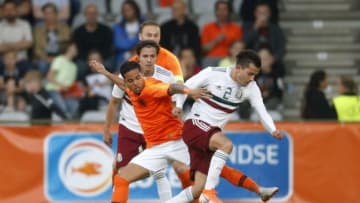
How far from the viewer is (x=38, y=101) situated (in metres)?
19.0

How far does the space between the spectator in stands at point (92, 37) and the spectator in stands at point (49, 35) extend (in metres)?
0.26

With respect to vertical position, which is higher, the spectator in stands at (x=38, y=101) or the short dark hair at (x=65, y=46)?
the short dark hair at (x=65, y=46)

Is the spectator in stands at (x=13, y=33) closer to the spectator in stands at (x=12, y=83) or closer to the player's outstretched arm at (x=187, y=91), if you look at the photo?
the spectator in stands at (x=12, y=83)

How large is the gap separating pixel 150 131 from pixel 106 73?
0.82 meters

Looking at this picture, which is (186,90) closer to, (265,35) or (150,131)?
(150,131)

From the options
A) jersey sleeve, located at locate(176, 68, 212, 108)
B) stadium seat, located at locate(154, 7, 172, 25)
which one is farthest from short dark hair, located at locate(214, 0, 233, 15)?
jersey sleeve, located at locate(176, 68, 212, 108)

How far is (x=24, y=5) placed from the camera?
20.9m

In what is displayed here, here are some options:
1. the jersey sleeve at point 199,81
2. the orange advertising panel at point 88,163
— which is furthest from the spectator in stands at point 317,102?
the jersey sleeve at point 199,81

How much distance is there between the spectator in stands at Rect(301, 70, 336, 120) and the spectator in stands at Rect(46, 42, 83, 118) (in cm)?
352

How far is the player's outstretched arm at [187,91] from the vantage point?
43.8 feet

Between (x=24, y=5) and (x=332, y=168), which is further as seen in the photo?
(x=24, y=5)

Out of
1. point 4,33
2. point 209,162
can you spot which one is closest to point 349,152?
point 209,162

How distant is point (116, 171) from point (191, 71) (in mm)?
4457

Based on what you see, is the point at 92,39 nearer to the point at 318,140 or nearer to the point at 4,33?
the point at 4,33
